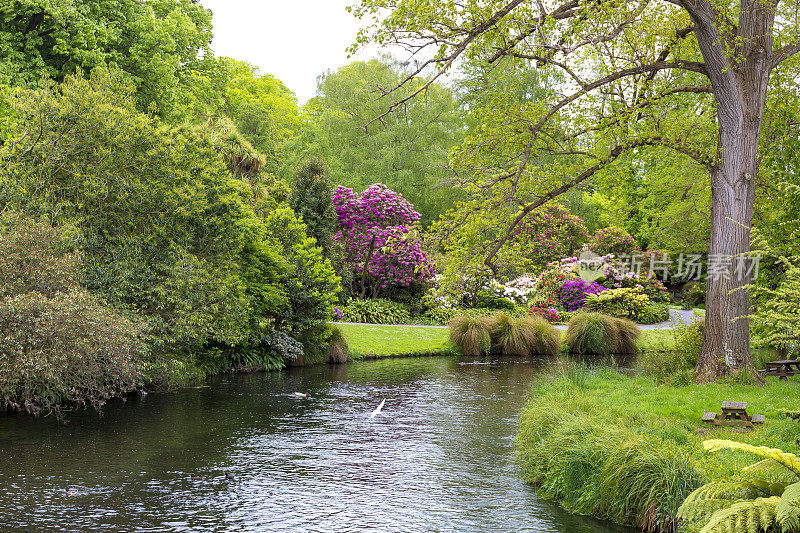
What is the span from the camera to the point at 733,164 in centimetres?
1141

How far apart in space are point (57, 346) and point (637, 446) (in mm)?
8687

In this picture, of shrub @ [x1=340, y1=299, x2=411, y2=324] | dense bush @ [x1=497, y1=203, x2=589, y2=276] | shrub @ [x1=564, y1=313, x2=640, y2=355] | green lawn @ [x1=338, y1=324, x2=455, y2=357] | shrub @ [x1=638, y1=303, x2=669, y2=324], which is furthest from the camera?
dense bush @ [x1=497, y1=203, x2=589, y2=276]

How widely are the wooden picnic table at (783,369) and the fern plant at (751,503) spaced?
8280mm

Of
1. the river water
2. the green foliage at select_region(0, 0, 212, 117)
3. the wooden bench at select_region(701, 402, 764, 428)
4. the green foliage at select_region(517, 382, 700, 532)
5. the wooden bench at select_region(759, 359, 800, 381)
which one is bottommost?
the river water

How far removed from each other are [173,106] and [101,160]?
11200 millimetres

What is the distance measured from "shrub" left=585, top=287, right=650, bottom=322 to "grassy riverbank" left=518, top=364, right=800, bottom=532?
16.4 m

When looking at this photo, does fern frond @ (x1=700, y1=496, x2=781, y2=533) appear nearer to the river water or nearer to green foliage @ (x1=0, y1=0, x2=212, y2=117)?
the river water

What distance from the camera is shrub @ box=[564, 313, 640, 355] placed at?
21328 millimetres

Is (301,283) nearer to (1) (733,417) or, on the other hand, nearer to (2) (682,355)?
(2) (682,355)

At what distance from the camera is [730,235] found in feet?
37.6

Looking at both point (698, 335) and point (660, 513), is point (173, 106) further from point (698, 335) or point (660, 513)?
point (660, 513)

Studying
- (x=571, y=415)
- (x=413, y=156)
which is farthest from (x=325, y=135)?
(x=571, y=415)

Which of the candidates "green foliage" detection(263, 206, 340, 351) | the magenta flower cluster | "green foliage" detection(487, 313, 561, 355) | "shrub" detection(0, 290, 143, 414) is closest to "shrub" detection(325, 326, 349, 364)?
"green foliage" detection(263, 206, 340, 351)

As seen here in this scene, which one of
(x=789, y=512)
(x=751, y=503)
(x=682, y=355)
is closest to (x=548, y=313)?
(x=682, y=355)
